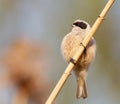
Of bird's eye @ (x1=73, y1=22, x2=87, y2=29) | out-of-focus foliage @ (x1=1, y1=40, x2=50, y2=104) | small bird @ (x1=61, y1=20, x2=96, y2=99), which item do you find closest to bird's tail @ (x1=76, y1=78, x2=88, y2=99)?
small bird @ (x1=61, y1=20, x2=96, y2=99)

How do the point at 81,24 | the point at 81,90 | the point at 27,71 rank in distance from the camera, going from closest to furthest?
the point at 27,71
the point at 81,90
the point at 81,24

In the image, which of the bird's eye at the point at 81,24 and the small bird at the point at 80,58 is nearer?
the small bird at the point at 80,58

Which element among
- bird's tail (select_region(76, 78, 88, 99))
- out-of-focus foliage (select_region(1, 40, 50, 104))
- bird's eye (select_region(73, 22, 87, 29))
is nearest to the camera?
out-of-focus foliage (select_region(1, 40, 50, 104))

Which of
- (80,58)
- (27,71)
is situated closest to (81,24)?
(80,58)

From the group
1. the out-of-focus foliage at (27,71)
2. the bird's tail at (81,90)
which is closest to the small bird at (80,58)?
the bird's tail at (81,90)

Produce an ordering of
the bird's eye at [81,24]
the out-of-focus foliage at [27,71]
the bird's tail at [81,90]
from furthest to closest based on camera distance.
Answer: the bird's eye at [81,24]
the bird's tail at [81,90]
the out-of-focus foliage at [27,71]

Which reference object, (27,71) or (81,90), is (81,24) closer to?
(81,90)

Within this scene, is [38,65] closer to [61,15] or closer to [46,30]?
[46,30]

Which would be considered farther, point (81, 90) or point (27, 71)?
point (81, 90)

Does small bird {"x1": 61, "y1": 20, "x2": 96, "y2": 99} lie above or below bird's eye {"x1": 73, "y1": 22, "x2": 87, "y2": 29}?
below

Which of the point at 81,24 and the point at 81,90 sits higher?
the point at 81,24

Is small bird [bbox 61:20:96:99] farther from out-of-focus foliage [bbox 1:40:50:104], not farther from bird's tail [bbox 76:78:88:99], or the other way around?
out-of-focus foliage [bbox 1:40:50:104]

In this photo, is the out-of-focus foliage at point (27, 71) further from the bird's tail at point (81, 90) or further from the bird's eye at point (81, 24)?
the bird's eye at point (81, 24)
